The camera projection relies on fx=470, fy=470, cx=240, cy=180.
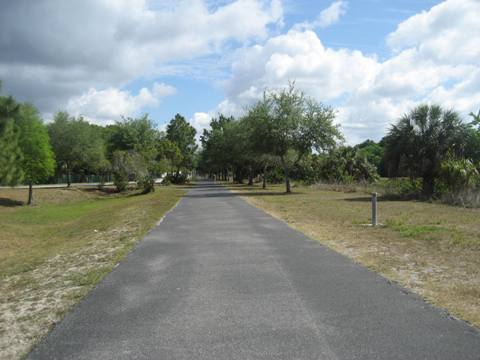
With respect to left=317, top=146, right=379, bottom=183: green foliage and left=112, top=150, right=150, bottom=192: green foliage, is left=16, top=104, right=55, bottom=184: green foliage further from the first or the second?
left=317, top=146, right=379, bottom=183: green foliage

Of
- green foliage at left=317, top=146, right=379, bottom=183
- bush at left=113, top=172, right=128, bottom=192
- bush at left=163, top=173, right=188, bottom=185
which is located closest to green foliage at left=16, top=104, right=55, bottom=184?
bush at left=113, top=172, right=128, bottom=192

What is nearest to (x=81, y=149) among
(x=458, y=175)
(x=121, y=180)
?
(x=121, y=180)

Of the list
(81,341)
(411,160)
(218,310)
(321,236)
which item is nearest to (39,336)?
(81,341)

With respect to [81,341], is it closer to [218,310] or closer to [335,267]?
[218,310]

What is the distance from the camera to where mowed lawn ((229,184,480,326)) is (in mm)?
6355

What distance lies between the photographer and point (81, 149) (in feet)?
206

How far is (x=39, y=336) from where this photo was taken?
4879 mm

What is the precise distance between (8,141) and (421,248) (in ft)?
105

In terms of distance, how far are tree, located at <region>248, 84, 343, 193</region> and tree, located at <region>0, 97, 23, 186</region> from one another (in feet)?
60.9

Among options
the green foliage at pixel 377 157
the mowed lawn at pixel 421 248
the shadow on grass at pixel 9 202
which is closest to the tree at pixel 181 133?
the green foliage at pixel 377 157

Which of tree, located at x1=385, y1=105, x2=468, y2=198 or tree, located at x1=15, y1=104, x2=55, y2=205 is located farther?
tree, located at x1=15, y1=104, x2=55, y2=205

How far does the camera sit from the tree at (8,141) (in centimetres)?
3244

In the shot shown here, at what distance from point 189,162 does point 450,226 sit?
83441mm

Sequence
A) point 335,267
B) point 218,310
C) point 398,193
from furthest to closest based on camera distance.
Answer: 1. point 398,193
2. point 335,267
3. point 218,310
